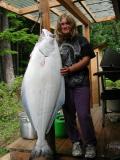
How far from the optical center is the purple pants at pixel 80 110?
12.1 feet

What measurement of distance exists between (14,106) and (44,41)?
6176 mm

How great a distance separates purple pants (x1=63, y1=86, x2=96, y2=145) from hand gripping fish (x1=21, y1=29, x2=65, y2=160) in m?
0.35

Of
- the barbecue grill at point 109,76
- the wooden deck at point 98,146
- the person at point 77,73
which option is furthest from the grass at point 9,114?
the person at point 77,73

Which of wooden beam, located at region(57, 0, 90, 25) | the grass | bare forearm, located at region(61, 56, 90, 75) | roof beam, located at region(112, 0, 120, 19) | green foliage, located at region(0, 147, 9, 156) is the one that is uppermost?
roof beam, located at region(112, 0, 120, 19)

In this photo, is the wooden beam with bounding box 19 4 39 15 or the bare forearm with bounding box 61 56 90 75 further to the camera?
the wooden beam with bounding box 19 4 39 15

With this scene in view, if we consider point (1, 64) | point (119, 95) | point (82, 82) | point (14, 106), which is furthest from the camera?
point (1, 64)

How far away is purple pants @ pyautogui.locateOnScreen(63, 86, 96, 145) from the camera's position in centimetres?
368

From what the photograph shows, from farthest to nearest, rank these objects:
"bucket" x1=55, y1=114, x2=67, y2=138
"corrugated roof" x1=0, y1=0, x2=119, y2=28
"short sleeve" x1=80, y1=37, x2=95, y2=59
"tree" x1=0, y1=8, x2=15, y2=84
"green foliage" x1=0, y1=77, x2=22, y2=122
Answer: "tree" x1=0, y1=8, x2=15, y2=84
"green foliage" x1=0, y1=77, x2=22, y2=122
"corrugated roof" x1=0, y1=0, x2=119, y2=28
"bucket" x1=55, y1=114, x2=67, y2=138
"short sleeve" x1=80, y1=37, x2=95, y2=59

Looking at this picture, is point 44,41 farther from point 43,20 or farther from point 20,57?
point 20,57

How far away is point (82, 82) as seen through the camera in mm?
3721

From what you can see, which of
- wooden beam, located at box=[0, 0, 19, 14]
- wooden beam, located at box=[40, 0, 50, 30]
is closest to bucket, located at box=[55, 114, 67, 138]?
wooden beam, located at box=[40, 0, 50, 30]

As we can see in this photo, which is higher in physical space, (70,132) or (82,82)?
(82,82)

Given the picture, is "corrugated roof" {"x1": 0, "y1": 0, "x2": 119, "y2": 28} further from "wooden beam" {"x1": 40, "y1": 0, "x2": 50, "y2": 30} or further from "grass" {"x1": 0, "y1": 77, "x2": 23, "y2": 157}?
"grass" {"x1": 0, "y1": 77, "x2": 23, "y2": 157}

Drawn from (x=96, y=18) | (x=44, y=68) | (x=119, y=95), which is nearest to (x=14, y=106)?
(x=96, y=18)
